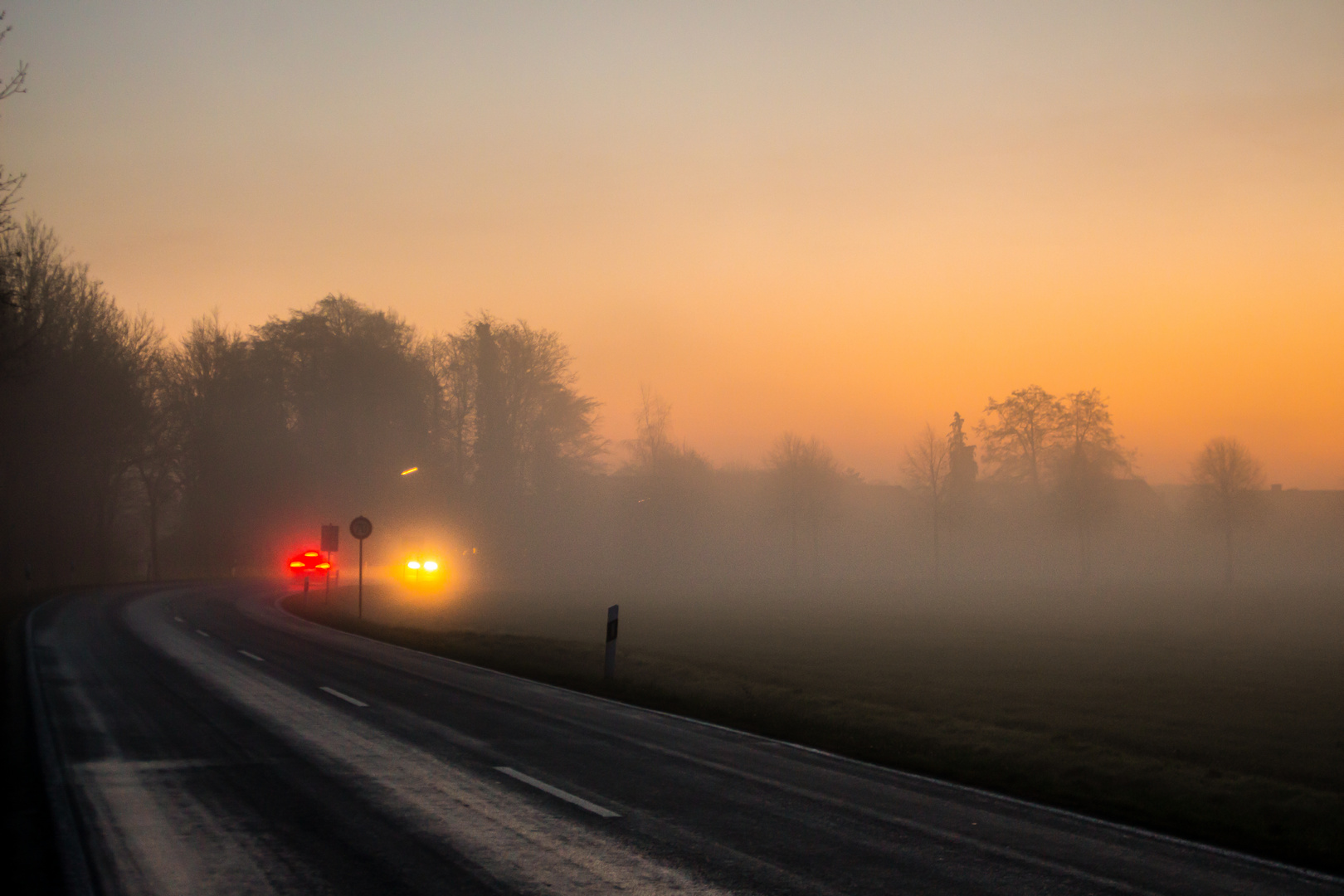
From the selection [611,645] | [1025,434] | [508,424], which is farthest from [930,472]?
[611,645]

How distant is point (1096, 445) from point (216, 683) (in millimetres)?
70800

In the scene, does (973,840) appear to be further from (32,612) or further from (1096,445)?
(1096,445)

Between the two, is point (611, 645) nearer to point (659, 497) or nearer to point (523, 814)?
point (523, 814)

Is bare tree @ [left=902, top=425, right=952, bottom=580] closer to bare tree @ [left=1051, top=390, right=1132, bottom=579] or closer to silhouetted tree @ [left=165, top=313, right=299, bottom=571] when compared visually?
bare tree @ [left=1051, top=390, right=1132, bottom=579]

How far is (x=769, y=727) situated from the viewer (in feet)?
39.5

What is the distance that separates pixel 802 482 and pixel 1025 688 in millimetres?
62141

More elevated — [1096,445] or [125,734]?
[1096,445]

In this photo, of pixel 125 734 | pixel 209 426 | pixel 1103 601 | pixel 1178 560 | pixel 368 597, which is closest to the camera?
pixel 125 734

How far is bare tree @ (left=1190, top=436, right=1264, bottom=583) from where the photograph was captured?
6806 centimetres

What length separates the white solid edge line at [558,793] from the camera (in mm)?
7613

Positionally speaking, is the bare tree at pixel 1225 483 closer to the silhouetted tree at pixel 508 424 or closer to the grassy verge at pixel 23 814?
the silhouetted tree at pixel 508 424

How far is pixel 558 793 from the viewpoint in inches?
324

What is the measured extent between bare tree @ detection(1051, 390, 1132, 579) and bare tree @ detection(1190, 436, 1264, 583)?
5.47m

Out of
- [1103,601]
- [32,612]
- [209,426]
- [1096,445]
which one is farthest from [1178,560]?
[32,612]
